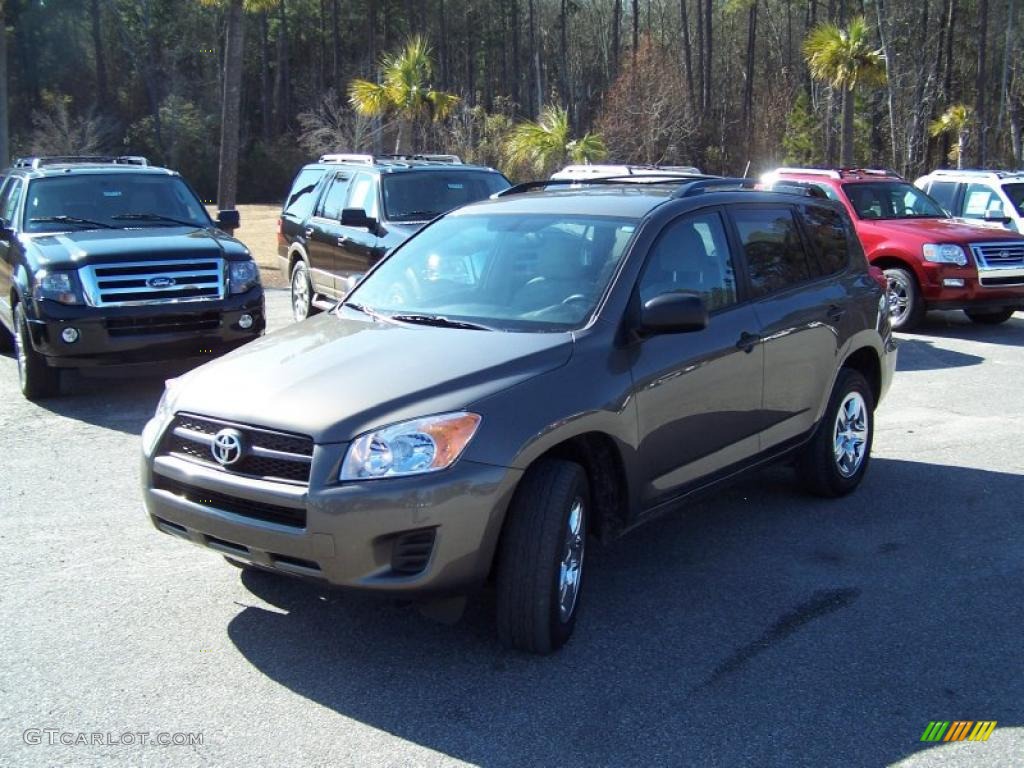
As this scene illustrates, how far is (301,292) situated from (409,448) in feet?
30.8

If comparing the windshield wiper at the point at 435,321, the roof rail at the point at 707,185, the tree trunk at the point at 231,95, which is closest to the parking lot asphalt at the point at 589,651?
the windshield wiper at the point at 435,321

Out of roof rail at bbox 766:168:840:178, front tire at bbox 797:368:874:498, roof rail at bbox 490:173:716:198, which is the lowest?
front tire at bbox 797:368:874:498

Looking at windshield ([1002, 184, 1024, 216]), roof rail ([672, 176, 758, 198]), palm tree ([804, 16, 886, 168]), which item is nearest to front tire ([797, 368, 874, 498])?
roof rail ([672, 176, 758, 198])

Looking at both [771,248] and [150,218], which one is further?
[150,218]

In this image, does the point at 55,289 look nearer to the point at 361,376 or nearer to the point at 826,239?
the point at 361,376

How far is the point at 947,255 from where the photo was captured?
12.4 meters

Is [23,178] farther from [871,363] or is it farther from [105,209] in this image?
[871,363]

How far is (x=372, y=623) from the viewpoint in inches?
175

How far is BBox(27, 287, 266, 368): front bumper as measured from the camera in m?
8.29

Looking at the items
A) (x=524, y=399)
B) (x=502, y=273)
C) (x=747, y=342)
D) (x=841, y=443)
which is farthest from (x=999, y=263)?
(x=524, y=399)

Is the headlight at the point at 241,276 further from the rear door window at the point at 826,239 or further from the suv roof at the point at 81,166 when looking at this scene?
the rear door window at the point at 826,239

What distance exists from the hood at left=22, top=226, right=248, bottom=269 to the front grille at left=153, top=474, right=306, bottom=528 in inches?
192

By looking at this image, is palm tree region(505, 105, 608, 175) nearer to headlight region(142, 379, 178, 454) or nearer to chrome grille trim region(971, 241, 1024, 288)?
chrome grille trim region(971, 241, 1024, 288)

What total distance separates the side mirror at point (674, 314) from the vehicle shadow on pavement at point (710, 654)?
4.09ft
